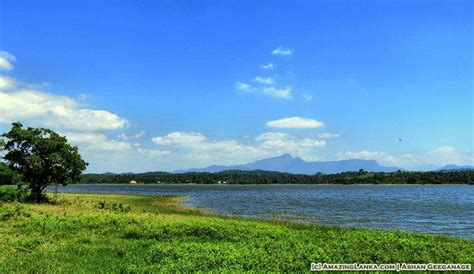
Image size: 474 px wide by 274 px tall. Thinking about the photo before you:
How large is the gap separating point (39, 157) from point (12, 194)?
571cm

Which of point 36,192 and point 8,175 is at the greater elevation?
point 8,175

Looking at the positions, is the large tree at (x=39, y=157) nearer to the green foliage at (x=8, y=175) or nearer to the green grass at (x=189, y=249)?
the green foliage at (x=8, y=175)

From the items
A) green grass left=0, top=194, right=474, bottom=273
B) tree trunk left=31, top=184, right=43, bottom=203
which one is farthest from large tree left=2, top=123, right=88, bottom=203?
green grass left=0, top=194, right=474, bottom=273

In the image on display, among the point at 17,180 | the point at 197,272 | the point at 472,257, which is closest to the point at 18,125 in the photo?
the point at 17,180

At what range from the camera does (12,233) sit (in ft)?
91.4

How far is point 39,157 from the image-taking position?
57.2 metres

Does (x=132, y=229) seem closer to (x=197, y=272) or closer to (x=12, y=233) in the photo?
(x=12, y=233)

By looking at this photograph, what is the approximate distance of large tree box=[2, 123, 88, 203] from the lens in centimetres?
5675

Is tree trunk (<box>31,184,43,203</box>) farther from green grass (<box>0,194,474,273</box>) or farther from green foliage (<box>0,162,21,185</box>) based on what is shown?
green grass (<box>0,194,474,273</box>)

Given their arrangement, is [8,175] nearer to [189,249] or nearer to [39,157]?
[39,157]

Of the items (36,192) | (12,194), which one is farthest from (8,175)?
(36,192)

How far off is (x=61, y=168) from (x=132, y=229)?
109 feet

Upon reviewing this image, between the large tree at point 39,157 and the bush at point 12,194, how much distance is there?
4.39 ft

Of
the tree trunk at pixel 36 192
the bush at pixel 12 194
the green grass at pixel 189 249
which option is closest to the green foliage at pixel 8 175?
the bush at pixel 12 194
